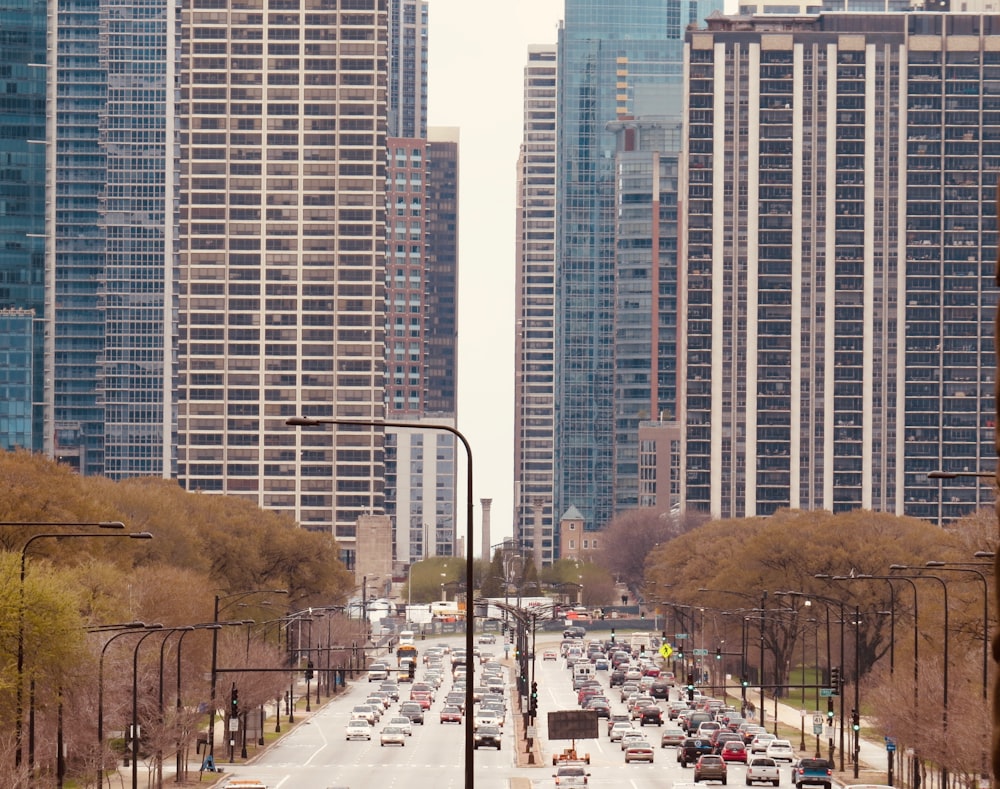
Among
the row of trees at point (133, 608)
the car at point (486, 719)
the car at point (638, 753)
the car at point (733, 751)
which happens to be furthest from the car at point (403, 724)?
the car at point (733, 751)

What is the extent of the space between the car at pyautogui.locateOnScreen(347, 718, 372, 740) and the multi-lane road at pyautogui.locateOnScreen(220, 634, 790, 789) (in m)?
0.55

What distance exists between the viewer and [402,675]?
179875 millimetres

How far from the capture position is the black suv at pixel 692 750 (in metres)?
104

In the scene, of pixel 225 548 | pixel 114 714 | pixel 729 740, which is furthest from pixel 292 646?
pixel 114 714

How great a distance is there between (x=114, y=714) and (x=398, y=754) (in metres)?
21.1

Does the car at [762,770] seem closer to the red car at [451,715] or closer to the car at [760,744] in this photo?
the car at [760,744]

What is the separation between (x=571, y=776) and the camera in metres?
87.5

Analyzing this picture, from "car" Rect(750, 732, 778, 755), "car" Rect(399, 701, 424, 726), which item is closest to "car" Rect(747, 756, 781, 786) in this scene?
"car" Rect(750, 732, 778, 755)

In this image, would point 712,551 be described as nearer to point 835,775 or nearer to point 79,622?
point 835,775

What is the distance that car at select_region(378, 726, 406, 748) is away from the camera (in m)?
116

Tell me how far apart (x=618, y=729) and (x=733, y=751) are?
17.6 meters

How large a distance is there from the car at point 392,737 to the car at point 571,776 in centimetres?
2734

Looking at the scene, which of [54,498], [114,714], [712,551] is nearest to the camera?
[114,714]

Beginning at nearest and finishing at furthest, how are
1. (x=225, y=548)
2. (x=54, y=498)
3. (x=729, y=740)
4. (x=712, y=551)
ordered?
(x=729, y=740) → (x=54, y=498) → (x=225, y=548) → (x=712, y=551)
